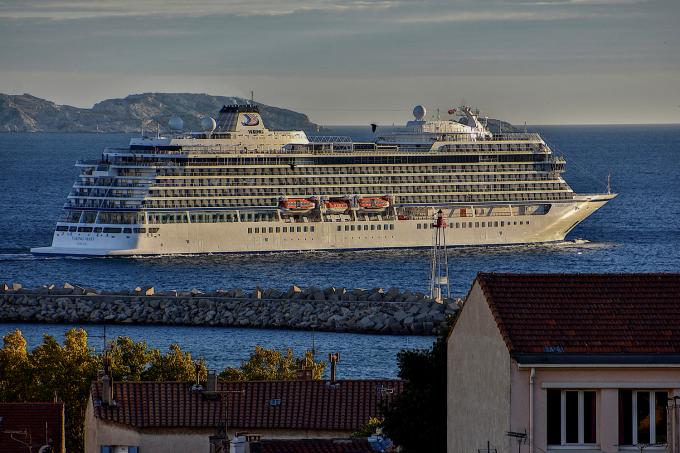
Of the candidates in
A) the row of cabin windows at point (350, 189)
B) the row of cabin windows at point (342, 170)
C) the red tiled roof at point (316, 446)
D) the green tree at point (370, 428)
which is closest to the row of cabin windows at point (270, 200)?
the row of cabin windows at point (350, 189)

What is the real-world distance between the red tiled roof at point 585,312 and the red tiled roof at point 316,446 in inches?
155

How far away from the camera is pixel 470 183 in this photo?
→ 317 ft

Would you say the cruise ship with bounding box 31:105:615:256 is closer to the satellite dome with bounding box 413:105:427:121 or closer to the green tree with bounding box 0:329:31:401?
the satellite dome with bounding box 413:105:427:121

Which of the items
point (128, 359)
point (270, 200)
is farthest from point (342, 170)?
point (128, 359)

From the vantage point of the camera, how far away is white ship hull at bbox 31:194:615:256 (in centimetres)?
8494

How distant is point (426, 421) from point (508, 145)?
3151 inches

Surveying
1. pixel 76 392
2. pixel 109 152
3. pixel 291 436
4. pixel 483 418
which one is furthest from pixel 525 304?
pixel 109 152

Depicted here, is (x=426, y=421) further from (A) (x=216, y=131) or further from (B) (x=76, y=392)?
(A) (x=216, y=131)

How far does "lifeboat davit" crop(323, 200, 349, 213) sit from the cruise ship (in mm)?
78

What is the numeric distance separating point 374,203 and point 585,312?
77.6m

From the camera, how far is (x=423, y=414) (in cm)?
1867

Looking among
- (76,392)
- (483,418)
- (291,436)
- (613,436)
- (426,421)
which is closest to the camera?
(613,436)

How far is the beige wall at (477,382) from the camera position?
1464 centimetres

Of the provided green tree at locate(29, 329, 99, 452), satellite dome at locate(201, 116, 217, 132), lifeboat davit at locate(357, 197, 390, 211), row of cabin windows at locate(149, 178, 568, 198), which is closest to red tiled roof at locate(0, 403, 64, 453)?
green tree at locate(29, 329, 99, 452)
